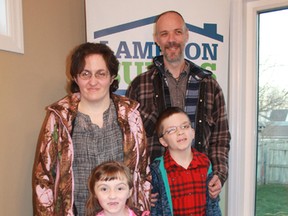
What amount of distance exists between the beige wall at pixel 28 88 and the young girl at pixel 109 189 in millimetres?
506

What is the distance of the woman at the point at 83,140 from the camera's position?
1345mm

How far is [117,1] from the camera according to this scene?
2107 millimetres

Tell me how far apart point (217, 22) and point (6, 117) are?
1522 mm

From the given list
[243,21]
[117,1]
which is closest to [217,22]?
[243,21]

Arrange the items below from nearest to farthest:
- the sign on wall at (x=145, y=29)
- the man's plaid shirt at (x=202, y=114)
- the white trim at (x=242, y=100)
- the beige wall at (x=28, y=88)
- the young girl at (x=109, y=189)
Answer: the young girl at (x=109, y=189)
the beige wall at (x=28, y=88)
the man's plaid shirt at (x=202, y=114)
the sign on wall at (x=145, y=29)
the white trim at (x=242, y=100)

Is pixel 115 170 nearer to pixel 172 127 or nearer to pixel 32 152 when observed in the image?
pixel 172 127

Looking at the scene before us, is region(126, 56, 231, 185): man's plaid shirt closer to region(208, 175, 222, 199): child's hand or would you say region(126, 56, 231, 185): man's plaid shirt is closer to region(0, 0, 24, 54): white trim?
region(208, 175, 222, 199): child's hand

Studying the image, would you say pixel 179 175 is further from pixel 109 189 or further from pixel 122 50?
pixel 122 50

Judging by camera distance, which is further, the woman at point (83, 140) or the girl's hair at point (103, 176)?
the woman at point (83, 140)

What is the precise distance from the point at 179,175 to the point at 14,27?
45.0 inches

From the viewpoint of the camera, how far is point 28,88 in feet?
5.49

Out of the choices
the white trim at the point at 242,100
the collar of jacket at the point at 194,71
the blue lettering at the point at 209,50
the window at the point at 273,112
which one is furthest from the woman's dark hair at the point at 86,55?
the window at the point at 273,112

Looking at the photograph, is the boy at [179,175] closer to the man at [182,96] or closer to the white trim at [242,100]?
the man at [182,96]

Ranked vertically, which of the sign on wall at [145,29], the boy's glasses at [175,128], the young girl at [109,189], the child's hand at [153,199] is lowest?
the child's hand at [153,199]
